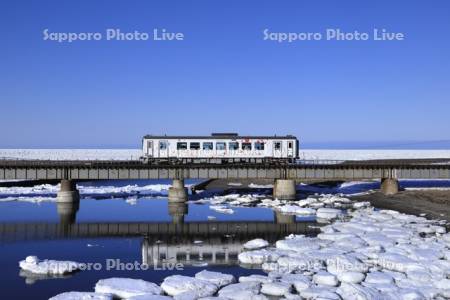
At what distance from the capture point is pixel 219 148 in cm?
4234

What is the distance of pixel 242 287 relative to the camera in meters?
13.8

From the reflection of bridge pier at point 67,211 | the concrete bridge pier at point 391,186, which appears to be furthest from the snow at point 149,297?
the concrete bridge pier at point 391,186

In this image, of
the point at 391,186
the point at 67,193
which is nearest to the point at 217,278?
the point at 67,193

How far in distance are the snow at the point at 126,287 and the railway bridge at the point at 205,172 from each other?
23404 millimetres

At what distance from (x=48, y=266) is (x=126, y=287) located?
4.03 meters

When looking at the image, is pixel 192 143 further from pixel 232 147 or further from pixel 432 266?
pixel 432 266

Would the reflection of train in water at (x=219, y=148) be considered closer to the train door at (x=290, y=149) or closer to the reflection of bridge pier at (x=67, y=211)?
the train door at (x=290, y=149)

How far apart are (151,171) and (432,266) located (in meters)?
26.0

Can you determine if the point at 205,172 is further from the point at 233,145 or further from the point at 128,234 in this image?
the point at 128,234

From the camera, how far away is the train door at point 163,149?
4209 centimetres

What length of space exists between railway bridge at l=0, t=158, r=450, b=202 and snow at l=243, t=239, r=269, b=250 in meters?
17.5

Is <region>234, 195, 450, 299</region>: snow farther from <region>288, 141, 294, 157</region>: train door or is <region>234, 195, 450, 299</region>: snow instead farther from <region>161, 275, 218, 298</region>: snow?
<region>288, 141, 294, 157</region>: train door

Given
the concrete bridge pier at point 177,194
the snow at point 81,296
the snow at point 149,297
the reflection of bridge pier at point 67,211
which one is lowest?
the reflection of bridge pier at point 67,211

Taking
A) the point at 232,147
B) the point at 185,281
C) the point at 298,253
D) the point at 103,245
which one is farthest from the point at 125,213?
the point at 185,281
